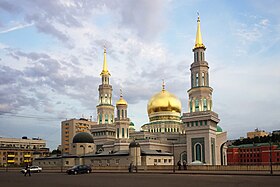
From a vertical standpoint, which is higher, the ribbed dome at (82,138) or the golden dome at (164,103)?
the golden dome at (164,103)

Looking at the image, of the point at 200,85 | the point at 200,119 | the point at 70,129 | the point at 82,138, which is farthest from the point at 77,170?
the point at 70,129

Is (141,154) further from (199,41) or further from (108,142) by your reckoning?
(199,41)

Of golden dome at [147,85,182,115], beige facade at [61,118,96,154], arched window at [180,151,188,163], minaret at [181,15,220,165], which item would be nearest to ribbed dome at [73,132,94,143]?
golden dome at [147,85,182,115]

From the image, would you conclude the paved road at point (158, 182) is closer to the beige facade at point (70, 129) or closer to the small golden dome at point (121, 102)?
the small golden dome at point (121, 102)

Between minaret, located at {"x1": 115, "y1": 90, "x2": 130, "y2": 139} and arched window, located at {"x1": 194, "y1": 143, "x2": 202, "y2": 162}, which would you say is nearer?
arched window, located at {"x1": 194, "y1": 143, "x2": 202, "y2": 162}

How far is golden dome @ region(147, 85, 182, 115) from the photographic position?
92.1 metres

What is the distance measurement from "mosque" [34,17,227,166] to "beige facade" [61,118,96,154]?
64.8 metres

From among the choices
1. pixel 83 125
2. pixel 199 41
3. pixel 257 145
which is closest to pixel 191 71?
A: pixel 199 41

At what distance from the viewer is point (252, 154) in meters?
105

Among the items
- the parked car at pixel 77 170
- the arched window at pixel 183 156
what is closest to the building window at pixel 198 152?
the arched window at pixel 183 156

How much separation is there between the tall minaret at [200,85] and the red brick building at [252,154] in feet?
98.2

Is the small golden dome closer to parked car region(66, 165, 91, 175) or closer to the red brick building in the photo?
the red brick building

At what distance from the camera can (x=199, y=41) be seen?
78062 mm

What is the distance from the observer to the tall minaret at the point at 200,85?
7325 centimetres
